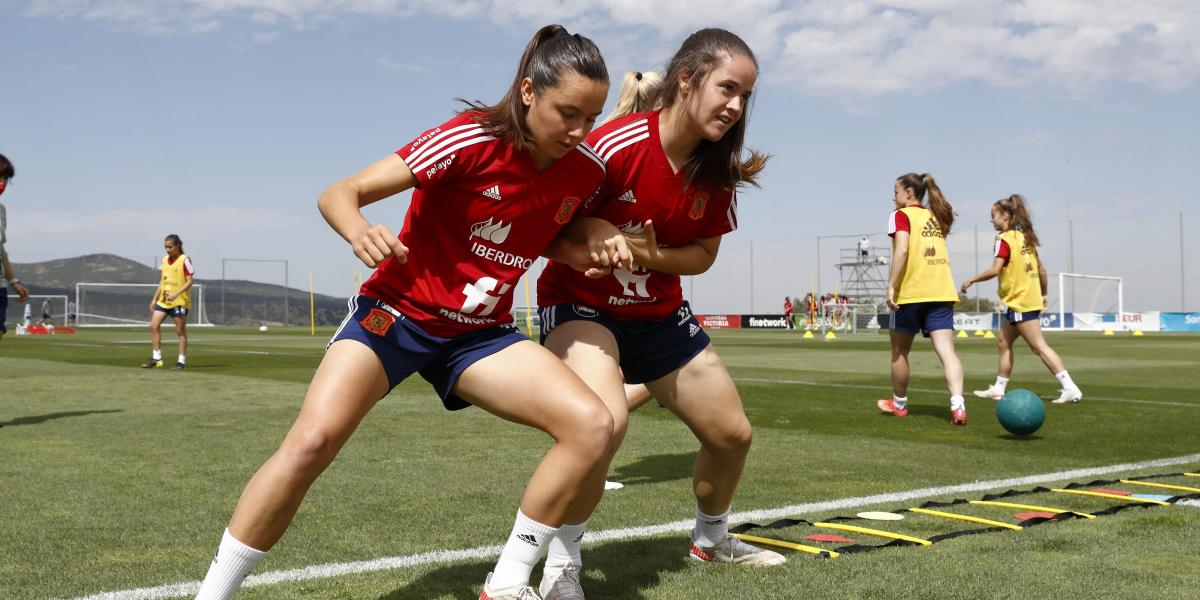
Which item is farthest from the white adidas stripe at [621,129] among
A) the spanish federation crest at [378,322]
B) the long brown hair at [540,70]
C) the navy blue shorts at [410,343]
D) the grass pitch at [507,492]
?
the grass pitch at [507,492]

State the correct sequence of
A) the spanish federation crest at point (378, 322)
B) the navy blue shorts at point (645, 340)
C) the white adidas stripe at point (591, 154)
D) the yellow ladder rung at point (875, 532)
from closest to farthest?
the spanish federation crest at point (378, 322), the white adidas stripe at point (591, 154), the navy blue shorts at point (645, 340), the yellow ladder rung at point (875, 532)

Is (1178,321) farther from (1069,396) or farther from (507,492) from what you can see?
(507,492)

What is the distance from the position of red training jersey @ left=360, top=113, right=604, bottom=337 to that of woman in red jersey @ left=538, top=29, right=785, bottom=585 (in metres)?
0.31

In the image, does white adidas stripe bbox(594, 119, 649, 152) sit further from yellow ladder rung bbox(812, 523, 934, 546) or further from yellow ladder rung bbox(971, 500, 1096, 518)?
yellow ladder rung bbox(971, 500, 1096, 518)

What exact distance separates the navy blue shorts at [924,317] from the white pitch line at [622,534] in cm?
277

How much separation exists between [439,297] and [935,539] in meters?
2.29

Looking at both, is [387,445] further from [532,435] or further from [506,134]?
[506,134]

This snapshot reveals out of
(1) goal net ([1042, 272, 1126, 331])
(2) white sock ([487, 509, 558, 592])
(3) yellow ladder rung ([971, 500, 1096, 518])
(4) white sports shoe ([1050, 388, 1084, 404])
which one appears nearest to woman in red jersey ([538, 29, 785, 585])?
(2) white sock ([487, 509, 558, 592])

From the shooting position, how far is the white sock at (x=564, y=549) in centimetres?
348

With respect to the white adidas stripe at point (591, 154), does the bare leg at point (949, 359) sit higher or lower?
lower

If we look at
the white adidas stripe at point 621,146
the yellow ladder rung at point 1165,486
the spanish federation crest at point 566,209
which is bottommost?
the yellow ladder rung at point 1165,486

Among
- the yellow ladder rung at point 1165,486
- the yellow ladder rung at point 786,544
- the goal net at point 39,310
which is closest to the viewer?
the yellow ladder rung at point 786,544

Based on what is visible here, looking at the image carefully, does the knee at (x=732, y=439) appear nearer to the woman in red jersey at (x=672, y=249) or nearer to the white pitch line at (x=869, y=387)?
the woman in red jersey at (x=672, y=249)

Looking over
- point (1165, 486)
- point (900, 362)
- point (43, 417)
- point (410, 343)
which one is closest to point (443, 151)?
point (410, 343)
